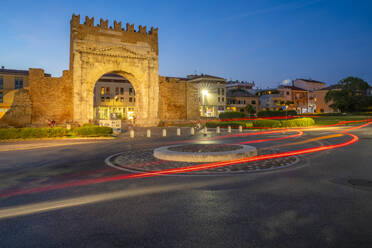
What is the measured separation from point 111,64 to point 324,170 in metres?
33.8

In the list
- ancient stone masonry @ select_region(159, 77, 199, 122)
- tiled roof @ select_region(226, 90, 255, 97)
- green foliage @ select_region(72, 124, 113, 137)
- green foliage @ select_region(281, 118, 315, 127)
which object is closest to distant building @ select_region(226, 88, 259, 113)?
tiled roof @ select_region(226, 90, 255, 97)

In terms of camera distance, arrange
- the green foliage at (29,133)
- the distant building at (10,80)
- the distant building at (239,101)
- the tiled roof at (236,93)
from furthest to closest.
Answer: the tiled roof at (236,93), the distant building at (239,101), the distant building at (10,80), the green foliage at (29,133)

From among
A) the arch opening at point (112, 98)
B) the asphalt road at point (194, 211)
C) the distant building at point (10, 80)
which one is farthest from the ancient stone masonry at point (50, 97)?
the arch opening at point (112, 98)

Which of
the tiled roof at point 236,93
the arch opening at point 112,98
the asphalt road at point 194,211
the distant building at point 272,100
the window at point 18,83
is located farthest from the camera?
the distant building at point 272,100

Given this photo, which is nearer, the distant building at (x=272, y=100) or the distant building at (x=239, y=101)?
the distant building at (x=239, y=101)

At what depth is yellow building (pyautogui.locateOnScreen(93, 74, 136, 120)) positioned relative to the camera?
6756 cm

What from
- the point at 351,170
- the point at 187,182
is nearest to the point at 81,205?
the point at 187,182

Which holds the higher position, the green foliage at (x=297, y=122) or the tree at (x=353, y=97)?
the tree at (x=353, y=97)

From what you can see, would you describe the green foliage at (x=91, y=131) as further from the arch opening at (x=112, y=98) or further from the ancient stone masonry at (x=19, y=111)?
the arch opening at (x=112, y=98)

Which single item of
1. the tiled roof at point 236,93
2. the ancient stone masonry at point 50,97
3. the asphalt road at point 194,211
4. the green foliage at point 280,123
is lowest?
the asphalt road at point 194,211

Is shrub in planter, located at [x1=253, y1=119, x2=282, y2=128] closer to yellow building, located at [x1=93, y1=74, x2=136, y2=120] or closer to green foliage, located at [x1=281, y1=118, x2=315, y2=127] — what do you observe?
green foliage, located at [x1=281, y1=118, x2=315, y2=127]

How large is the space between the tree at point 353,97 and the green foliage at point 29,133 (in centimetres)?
5923

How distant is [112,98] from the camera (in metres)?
69.5

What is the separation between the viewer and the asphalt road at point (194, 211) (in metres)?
3.67
